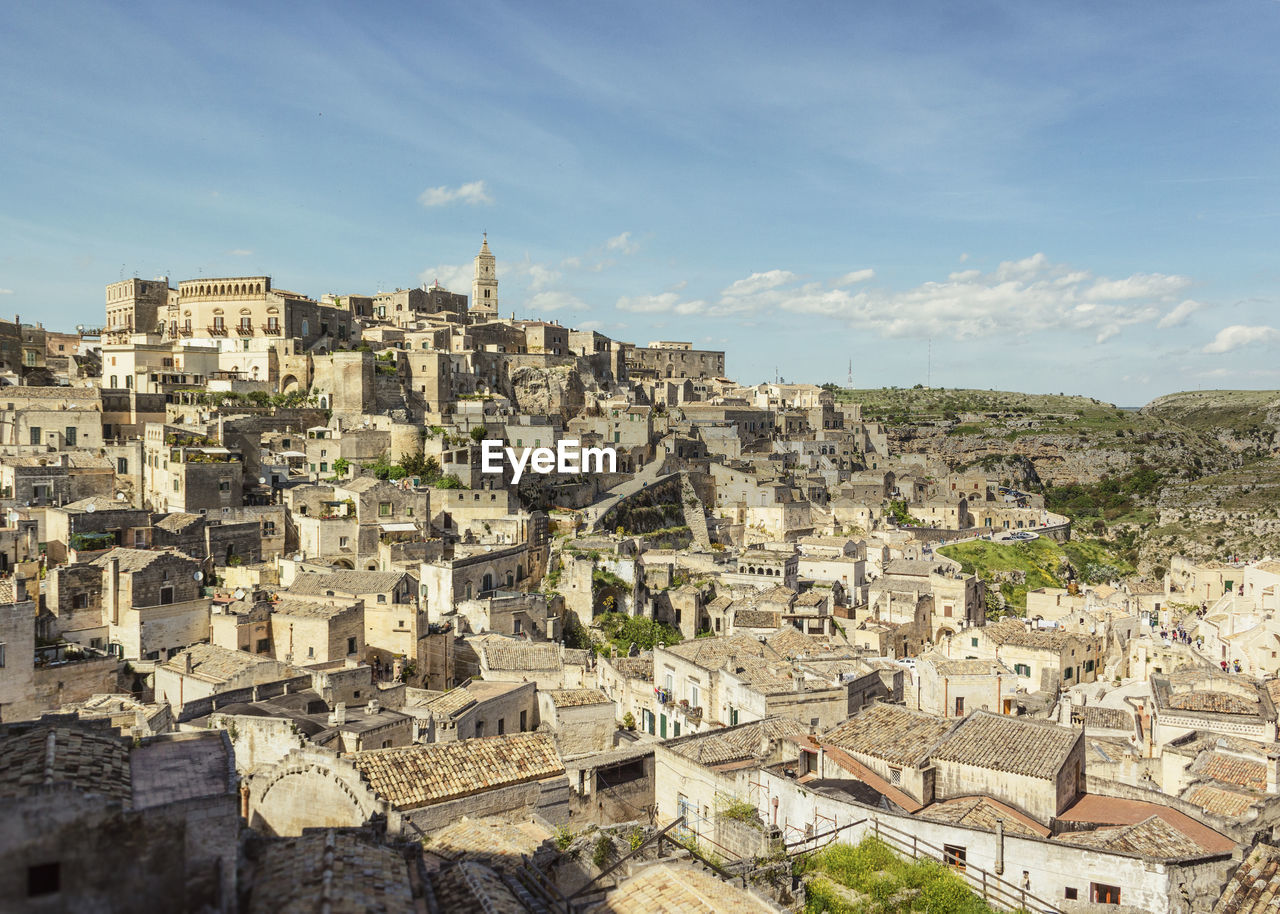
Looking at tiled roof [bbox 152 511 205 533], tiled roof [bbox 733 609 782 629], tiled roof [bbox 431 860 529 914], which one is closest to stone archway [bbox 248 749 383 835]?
tiled roof [bbox 431 860 529 914]

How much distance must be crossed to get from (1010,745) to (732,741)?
5.38 metres

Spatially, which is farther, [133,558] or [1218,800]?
[133,558]

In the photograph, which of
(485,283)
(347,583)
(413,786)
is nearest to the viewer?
(413,786)

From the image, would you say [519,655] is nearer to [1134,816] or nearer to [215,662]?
[215,662]

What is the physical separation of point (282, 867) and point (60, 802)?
11.2ft

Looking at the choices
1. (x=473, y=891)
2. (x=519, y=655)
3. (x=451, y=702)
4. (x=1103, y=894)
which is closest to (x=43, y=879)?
(x=473, y=891)

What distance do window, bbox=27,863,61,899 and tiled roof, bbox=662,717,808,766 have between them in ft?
43.4

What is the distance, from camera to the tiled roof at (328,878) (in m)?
7.43

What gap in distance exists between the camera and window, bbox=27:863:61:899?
16.4 feet

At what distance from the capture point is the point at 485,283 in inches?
3720

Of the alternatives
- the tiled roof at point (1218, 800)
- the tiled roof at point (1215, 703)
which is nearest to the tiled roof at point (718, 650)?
the tiled roof at point (1215, 703)

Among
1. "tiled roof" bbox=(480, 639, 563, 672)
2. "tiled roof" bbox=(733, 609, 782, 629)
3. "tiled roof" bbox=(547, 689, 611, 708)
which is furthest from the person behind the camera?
"tiled roof" bbox=(733, 609, 782, 629)

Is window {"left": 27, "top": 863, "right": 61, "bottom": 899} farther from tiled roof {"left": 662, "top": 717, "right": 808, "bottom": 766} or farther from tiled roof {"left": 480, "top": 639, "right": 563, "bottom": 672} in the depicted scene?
tiled roof {"left": 480, "top": 639, "right": 563, "bottom": 672}

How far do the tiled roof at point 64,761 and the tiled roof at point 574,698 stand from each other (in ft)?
43.2
